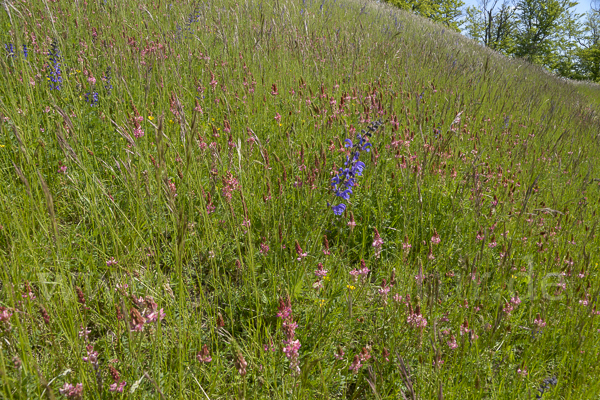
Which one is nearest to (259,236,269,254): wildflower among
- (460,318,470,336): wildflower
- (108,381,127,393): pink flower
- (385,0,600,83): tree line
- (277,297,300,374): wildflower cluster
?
(277,297,300,374): wildflower cluster

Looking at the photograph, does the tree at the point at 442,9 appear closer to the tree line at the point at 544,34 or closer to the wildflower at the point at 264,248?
the tree line at the point at 544,34

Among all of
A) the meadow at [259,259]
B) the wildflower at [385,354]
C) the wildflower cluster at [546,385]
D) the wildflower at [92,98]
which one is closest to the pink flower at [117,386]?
the meadow at [259,259]


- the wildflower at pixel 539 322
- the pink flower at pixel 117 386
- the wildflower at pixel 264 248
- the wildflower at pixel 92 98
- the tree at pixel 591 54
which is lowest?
the pink flower at pixel 117 386

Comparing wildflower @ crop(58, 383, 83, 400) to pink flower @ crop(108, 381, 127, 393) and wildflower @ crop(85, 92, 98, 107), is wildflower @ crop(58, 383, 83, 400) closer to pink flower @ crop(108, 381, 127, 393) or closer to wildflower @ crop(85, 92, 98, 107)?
pink flower @ crop(108, 381, 127, 393)

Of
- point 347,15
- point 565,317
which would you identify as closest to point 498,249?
point 565,317

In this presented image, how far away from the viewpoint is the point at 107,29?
3.89 meters

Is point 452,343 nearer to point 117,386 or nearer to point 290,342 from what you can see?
point 290,342

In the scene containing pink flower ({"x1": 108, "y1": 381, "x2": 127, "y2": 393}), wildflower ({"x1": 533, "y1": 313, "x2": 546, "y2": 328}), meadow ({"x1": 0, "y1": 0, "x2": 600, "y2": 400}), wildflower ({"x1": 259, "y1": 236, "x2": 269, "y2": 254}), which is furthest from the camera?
wildflower ({"x1": 259, "y1": 236, "x2": 269, "y2": 254})

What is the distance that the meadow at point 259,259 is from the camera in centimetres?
123

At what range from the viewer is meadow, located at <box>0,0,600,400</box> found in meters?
1.23

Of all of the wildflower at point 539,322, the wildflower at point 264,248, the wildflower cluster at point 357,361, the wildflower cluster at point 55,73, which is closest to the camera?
the wildflower cluster at point 357,361

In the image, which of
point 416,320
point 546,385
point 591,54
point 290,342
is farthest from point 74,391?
point 591,54

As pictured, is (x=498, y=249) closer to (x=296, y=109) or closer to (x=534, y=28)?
(x=296, y=109)

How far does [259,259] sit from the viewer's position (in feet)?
6.33
